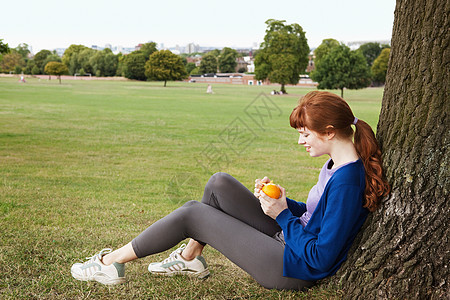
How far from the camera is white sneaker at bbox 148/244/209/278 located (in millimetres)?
3346

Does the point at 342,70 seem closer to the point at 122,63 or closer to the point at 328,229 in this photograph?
the point at 328,229

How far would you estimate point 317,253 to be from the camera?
2.65 m

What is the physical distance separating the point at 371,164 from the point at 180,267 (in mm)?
1474

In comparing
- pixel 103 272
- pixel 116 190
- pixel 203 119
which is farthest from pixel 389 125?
pixel 203 119

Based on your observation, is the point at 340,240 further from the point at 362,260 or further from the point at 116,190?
the point at 116,190

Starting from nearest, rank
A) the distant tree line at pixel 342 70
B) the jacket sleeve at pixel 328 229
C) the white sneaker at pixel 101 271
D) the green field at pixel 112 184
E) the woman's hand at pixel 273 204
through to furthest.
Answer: the jacket sleeve at pixel 328 229 < the woman's hand at pixel 273 204 < the white sneaker at pixel 101 271 < the green field at pixel 112 184 < the distant tree line at pixel 342 70

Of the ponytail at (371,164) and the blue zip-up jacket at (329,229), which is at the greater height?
the ponytail at (371,164)

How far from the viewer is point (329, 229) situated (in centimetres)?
257

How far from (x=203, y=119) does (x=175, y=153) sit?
874 centimetres

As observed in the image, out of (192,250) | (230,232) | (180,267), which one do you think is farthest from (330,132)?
(180,267)

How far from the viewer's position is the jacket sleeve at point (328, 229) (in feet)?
8.31

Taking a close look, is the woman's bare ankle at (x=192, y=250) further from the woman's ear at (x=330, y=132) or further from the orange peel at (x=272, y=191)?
the woman's ear at (x=330, y=132)

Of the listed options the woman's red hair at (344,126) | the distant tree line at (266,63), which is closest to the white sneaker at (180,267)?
the woman's red hair at (344,126)

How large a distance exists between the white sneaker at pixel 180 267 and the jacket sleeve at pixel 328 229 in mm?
825
